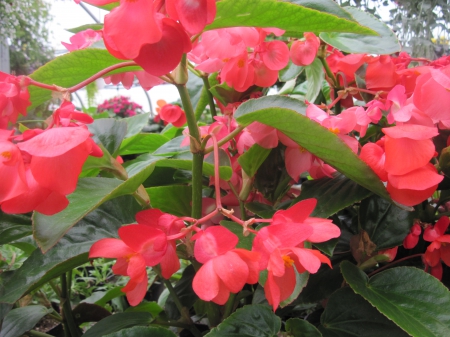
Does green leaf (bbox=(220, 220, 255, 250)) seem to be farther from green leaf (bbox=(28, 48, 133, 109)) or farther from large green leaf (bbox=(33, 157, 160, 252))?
green leaf (bbox=(28, 48, 133, 109))

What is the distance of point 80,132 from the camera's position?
0.27 metres

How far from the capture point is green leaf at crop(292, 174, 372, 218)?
442 mm

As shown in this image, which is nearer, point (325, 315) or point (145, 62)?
point (145, 62)

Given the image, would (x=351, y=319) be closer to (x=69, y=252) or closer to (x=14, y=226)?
(x=69, y=252)

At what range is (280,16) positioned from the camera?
1.13 feet

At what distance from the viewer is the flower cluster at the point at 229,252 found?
0.30 m

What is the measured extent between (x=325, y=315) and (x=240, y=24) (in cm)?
35

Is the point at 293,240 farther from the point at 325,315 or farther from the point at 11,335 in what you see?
the point at 11,335

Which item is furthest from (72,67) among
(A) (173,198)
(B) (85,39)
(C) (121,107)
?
(C) (121,107)

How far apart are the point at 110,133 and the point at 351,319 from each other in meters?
0.40

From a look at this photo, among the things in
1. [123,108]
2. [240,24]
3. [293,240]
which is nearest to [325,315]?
[293,240]

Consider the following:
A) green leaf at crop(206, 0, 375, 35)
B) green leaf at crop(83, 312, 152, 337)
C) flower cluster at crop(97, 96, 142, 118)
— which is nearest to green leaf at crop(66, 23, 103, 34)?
green leaf at crop(206, 0, 375, 35)

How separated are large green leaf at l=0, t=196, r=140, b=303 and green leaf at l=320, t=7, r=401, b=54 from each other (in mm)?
352

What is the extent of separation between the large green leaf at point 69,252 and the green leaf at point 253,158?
0.50 ft
